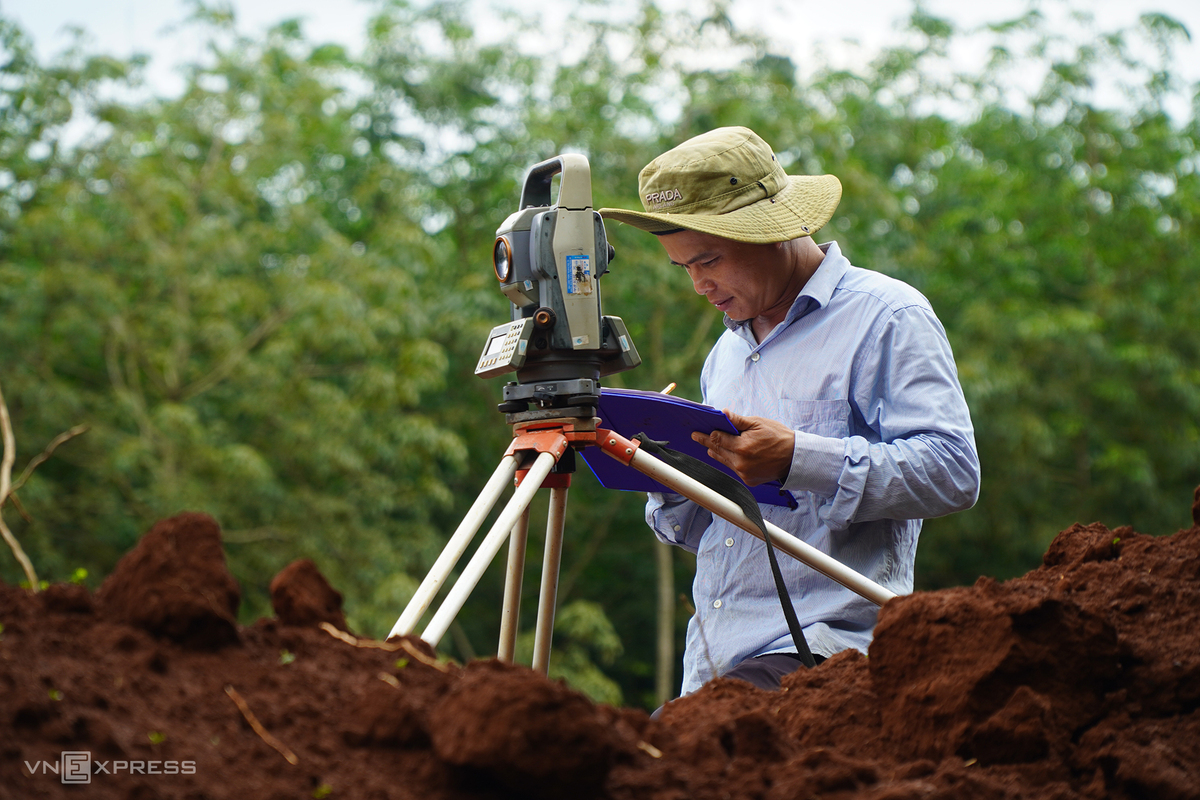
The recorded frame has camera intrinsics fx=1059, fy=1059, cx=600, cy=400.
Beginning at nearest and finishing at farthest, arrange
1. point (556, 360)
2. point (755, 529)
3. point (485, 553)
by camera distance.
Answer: point (485, 553)
point (755, 529)
point (556, 360)

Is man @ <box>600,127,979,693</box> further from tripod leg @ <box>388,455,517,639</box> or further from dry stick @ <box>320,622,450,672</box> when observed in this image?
dry stick @ <box>320,622,450,672</box>

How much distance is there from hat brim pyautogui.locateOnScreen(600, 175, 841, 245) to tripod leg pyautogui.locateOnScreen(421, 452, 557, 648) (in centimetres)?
56

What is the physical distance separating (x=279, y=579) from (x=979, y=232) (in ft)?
37.8

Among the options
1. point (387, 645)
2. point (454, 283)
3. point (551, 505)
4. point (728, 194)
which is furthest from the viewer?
point (454, 283)

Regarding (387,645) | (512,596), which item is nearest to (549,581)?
(512,596)

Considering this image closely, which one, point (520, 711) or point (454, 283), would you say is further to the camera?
point (454, 283)

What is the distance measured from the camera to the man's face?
2078mm

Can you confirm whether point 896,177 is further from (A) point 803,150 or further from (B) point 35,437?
(B) point 35,437

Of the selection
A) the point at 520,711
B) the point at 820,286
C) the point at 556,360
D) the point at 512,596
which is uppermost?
the point at 820,286

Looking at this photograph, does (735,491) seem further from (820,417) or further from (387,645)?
(387,645)

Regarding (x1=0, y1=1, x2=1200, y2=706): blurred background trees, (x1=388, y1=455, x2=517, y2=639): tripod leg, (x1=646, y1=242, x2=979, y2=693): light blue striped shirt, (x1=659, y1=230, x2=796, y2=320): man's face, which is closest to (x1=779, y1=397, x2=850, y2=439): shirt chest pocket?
(x1=646, y1=242, x2=979, y2=693): light blue striped shirt

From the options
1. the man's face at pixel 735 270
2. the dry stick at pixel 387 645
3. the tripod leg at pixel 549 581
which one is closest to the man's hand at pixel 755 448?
the tripod leg at pixel 549 581

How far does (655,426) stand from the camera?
6.18 feet

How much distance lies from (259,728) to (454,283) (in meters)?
9.52
